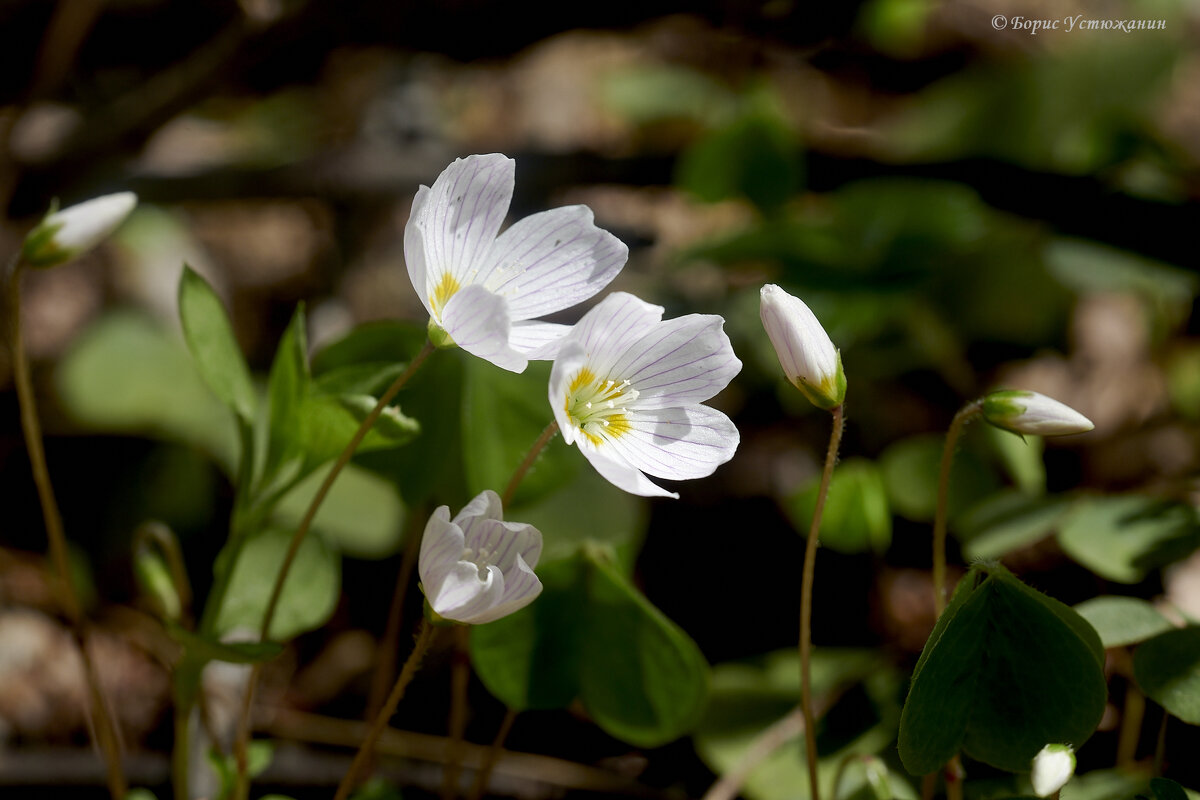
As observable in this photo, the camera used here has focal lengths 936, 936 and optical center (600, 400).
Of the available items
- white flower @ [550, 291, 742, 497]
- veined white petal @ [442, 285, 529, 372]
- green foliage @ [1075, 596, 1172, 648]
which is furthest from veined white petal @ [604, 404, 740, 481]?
green foliage @ [1075, 596, 1172, 648]

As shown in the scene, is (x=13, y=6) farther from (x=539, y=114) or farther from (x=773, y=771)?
(x=773, y=771)

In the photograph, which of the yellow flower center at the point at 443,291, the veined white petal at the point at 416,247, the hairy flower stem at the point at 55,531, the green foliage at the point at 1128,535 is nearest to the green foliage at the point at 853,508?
the green foliage at the point at 1128,535

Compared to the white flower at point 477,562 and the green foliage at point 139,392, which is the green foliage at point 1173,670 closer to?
the white flower at point 477,562

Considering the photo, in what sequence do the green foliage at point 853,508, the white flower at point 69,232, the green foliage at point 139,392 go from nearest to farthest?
the white flower at point 69,232, the green foliage at point 853,508, the green foliage at point 139,392

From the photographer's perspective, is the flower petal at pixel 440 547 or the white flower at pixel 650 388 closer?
the flower petal at pixel 440 547

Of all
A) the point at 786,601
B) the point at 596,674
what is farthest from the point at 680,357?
the point at 786,601
